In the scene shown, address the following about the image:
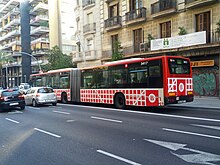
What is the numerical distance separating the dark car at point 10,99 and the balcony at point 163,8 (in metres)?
14.8

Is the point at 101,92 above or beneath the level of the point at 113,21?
beneath

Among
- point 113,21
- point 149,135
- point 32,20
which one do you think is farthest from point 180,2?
point 32,20

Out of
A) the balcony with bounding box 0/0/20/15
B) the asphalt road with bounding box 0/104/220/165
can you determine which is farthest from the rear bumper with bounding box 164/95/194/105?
the balcony with bounding box 0/0/20/15

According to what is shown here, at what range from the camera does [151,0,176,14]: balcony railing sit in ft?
75.7

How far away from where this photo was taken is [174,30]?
76.8 ft

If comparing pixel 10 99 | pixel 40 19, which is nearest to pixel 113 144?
pixel 10 99

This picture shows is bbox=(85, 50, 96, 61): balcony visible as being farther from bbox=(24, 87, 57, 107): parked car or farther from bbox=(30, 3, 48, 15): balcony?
bbox=(30, 3, 48, 15): balcony

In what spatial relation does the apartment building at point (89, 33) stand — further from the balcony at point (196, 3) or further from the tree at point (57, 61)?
the balcony at point (196, 3)

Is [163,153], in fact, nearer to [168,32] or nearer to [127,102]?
[127,102]

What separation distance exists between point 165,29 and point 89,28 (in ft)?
40.5

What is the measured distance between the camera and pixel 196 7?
69.8 ft

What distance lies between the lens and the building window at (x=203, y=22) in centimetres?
2077

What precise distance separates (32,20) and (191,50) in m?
51.8

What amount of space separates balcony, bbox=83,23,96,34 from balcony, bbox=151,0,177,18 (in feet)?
33.4
